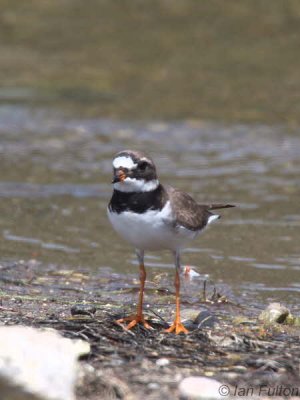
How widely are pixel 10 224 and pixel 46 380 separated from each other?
5.07 metres

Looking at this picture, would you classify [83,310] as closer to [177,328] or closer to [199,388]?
[177,328]

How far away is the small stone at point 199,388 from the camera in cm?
440

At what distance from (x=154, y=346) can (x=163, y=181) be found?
586cm

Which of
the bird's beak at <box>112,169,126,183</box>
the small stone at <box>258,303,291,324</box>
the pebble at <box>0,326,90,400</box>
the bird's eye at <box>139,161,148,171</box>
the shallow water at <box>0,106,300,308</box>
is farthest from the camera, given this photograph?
the shallow water at <box>0,106,300,308</box>

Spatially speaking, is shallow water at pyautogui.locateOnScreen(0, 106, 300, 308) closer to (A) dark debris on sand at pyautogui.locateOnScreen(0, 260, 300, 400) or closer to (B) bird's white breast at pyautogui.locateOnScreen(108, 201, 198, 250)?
(A) dark debris on sand at pyautogui.locateOnScreen(0, 260, 300, 400)

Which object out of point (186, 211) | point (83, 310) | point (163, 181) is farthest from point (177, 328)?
point (163, 181)

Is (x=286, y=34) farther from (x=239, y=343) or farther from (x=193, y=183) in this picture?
(x=239, y=343)

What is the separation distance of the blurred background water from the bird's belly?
1926mm

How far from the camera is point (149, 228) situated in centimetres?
539

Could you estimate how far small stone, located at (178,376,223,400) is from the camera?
14.4 ft

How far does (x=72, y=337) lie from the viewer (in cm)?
518

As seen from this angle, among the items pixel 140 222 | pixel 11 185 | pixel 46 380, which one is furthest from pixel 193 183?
pixel 46 380

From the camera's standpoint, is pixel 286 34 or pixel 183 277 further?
pixel 286 34

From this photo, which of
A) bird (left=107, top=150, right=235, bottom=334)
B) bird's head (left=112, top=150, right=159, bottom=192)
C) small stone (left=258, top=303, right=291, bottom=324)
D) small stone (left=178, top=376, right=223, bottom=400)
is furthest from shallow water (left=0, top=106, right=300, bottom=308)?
small stone (left=178, top=376, right=223, bottom=400)
